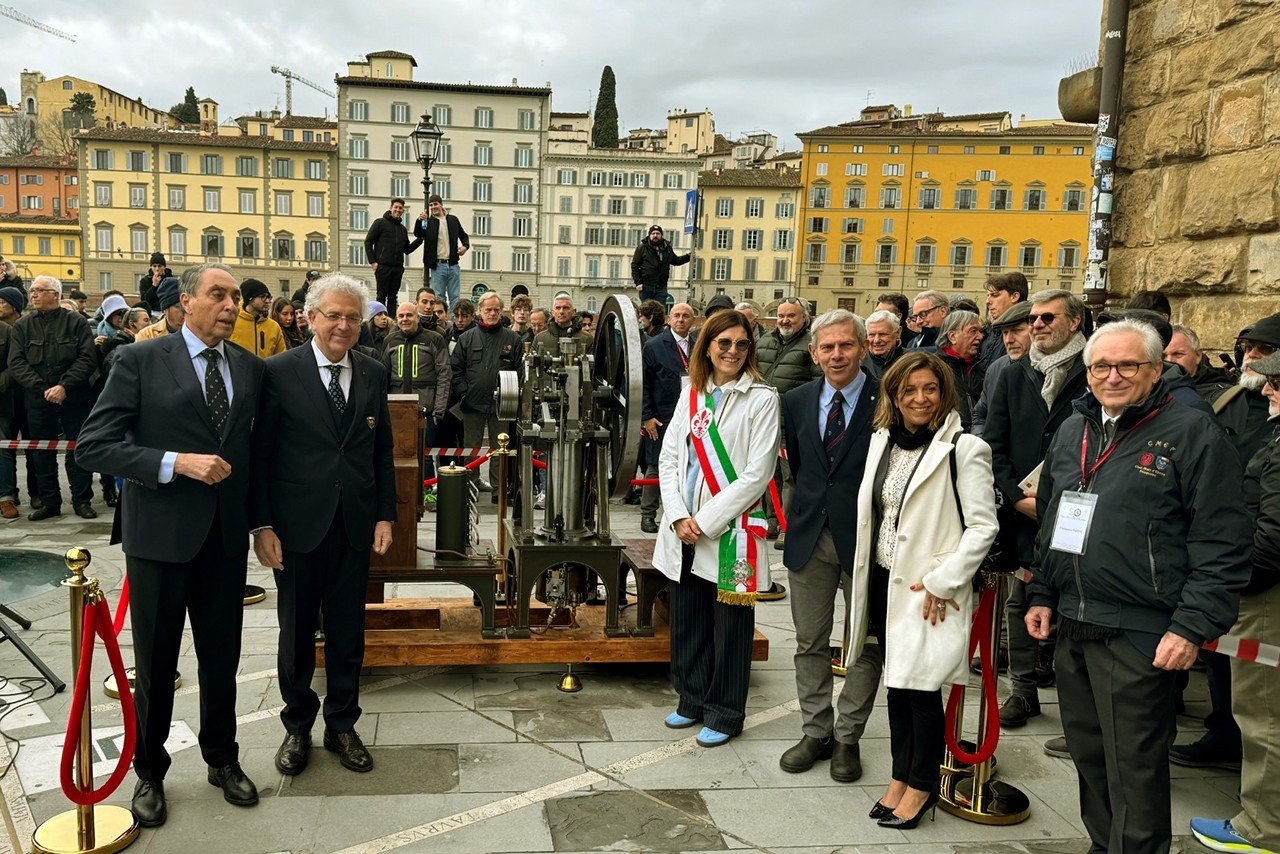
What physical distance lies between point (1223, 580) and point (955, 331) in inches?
152

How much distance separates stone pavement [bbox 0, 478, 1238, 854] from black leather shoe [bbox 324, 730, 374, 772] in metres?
0.05

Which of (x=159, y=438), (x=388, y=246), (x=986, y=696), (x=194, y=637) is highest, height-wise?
(x=388, y=246)

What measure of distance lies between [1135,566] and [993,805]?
4.60ft

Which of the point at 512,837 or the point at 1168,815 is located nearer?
the point at 1168,815

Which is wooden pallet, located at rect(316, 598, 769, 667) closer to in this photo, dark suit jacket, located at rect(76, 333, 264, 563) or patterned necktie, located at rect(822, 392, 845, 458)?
patterned necktie, located at rect(822, 392, 845, 458)

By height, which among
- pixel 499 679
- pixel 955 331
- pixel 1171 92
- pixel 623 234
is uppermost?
pixel 623 234

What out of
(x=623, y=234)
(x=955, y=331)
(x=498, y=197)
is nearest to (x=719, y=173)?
(x=623, y=234)

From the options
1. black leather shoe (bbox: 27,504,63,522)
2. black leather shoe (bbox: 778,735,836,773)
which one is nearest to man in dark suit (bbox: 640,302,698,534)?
black leather shoe (bbox: 778,735,836,773)

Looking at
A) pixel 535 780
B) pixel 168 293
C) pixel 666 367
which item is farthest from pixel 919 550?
pixel 168 293

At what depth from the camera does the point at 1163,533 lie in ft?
10.3

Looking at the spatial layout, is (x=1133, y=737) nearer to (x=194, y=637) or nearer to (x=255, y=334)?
(x=194, y=637)

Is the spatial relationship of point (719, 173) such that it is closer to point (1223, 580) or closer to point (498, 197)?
point (498, 197)

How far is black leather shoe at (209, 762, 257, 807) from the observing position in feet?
12.8

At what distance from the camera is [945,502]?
3.69 m
